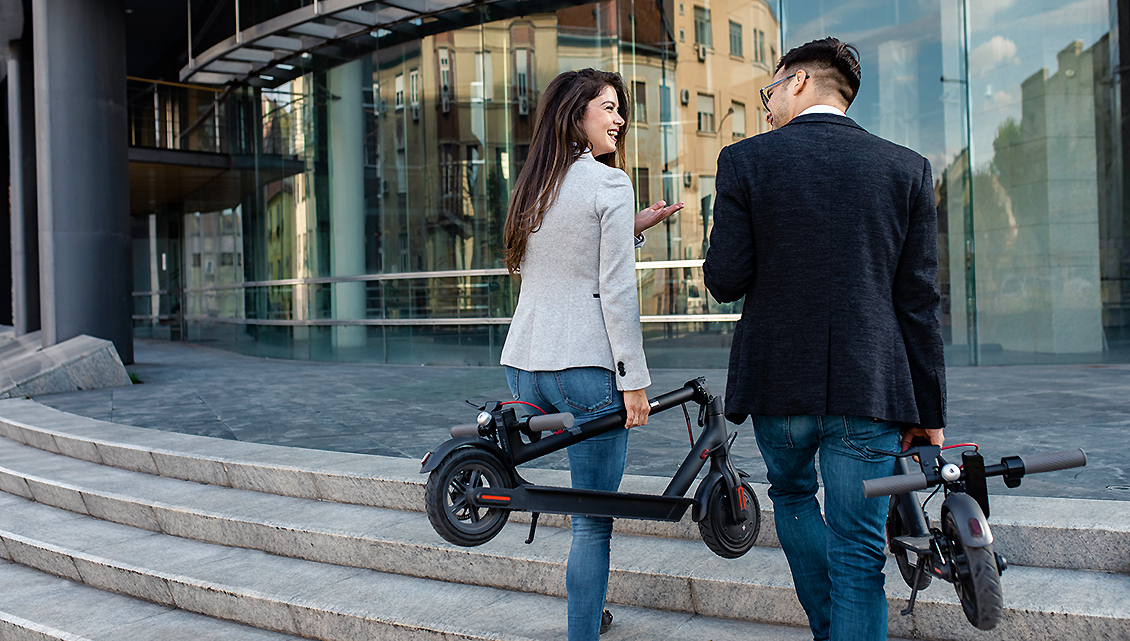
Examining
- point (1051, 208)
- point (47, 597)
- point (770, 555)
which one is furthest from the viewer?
point (1051, 208)

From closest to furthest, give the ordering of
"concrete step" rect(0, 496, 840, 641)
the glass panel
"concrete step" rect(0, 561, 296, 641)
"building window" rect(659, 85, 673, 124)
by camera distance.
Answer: "concrete step" rect(0, 496, 840, 641), "concrete step" rect(0, 561, 296, 641), the glass panel, "building window" rect(659, 85, 673, 124)

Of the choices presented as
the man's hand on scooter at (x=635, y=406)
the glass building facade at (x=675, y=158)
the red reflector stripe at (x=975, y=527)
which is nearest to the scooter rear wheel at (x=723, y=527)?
A: the man's hand on scooter at (x=635, y=406)

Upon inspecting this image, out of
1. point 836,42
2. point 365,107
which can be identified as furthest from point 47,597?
point 365,107

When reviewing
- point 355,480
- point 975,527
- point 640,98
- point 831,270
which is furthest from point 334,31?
point 975,527

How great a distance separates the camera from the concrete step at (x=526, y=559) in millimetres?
2971

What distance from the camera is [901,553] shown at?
2.39 meters

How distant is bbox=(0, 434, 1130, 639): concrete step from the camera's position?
117 inches

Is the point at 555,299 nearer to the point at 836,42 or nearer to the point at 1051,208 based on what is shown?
the point at 836,42

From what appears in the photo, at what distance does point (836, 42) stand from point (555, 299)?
3.65 feet

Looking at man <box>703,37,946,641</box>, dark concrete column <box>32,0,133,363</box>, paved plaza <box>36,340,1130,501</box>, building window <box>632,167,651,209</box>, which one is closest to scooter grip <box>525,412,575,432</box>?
man <box>703,37,946,641</box>

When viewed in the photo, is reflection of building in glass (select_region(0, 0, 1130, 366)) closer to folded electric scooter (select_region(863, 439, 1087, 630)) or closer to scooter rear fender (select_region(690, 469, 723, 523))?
scooter rear fender (select_region(690, 469, 723, 523))

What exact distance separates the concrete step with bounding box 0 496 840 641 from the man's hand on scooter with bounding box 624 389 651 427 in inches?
44.0

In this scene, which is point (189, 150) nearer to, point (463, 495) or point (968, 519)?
point (463, 495)

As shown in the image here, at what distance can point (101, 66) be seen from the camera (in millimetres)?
11273
